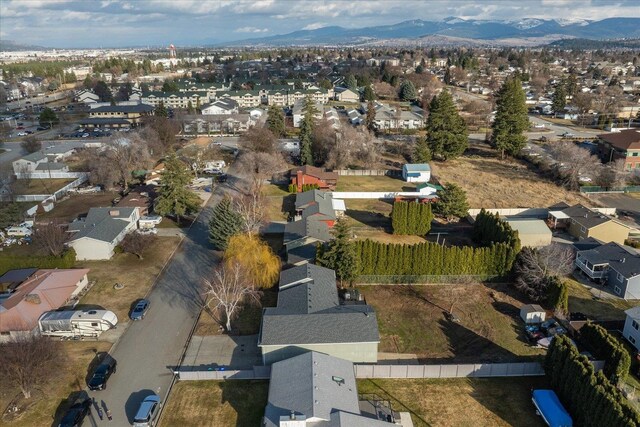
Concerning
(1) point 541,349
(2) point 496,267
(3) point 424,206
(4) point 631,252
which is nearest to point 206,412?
(1) point 541,349

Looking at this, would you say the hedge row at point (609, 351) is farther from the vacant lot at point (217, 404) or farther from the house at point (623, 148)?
the house at point (623, 148)

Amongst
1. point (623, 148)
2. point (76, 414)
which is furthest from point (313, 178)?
point (623, 148)

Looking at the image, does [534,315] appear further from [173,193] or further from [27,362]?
[173,193]

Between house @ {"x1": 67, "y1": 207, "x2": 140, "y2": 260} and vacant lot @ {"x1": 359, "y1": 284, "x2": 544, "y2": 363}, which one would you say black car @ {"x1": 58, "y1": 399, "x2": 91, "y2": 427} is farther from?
house @ {"x1": 67, "y1": 207, "x2": 140, "y2": 260}

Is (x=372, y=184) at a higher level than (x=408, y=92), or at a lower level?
lower

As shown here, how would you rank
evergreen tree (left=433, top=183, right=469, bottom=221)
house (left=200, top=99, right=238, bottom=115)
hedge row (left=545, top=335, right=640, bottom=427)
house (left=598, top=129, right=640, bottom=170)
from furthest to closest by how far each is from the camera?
1. house (left=200, top=99, right=238, bottom=115)
2. house (left=598, top=129, right=640, bottom=170)
3. evergreen tree (left=433, top=183, right=469, bottom=221)
4. hedge row (left=545, top=335, right=640, bottom=427)

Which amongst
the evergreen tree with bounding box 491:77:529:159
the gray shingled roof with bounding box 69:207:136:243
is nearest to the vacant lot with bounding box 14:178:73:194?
the gray shingled roof with bounding box 69:207:136:243

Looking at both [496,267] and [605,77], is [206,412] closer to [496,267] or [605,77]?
[496,267]
